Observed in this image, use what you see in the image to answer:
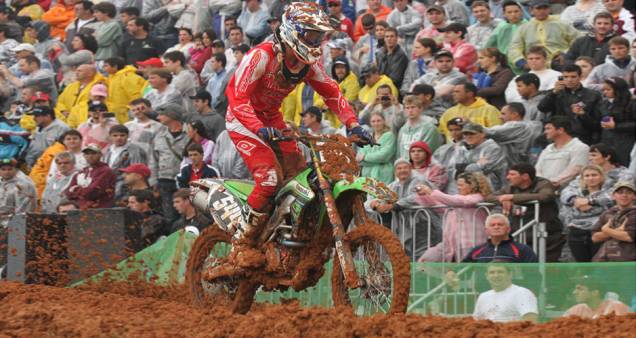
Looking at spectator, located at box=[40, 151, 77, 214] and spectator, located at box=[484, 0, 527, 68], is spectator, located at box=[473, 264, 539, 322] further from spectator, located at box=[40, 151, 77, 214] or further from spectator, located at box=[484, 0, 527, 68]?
spectator, located at box=[40, 151, 77, 214]

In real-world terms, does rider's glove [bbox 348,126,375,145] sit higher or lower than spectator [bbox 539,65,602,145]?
lower

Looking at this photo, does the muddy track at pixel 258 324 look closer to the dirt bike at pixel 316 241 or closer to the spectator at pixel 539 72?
the dirt bike at pixel 316 241

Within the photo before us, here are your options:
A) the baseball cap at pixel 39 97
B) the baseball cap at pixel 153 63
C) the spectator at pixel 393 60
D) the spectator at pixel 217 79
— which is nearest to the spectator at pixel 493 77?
the spectator at pixel 393 60

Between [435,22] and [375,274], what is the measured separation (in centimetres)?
961

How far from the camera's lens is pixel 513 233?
13188 millimetres

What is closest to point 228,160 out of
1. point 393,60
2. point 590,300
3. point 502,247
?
point 393,60

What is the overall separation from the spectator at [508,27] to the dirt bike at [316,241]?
685cm

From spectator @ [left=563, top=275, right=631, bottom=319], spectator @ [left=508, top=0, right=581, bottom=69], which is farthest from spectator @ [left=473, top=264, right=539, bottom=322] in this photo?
spectator @ [left=508, top=0, right=581, bottom=69]

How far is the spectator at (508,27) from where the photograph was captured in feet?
58.2

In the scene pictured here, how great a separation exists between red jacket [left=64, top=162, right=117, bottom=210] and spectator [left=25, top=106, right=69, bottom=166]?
3.46 metres

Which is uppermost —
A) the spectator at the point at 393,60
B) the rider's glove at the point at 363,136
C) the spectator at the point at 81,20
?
the spectator at the point at 81,20

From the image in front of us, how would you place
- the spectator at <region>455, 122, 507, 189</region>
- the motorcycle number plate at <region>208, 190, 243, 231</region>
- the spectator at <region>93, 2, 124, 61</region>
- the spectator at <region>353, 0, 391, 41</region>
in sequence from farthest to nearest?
the spectator at <region>93, 2, 124, 61</region>
the spectator at <region>353, 0, 391, 41</region>
the spectator at <region>455, 122, 507, 189</region>
the motorcycle number plate at <region>208, 190, 243, 231</region>

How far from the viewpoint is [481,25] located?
18.4 meters

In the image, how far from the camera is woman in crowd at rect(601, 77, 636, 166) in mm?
14719
